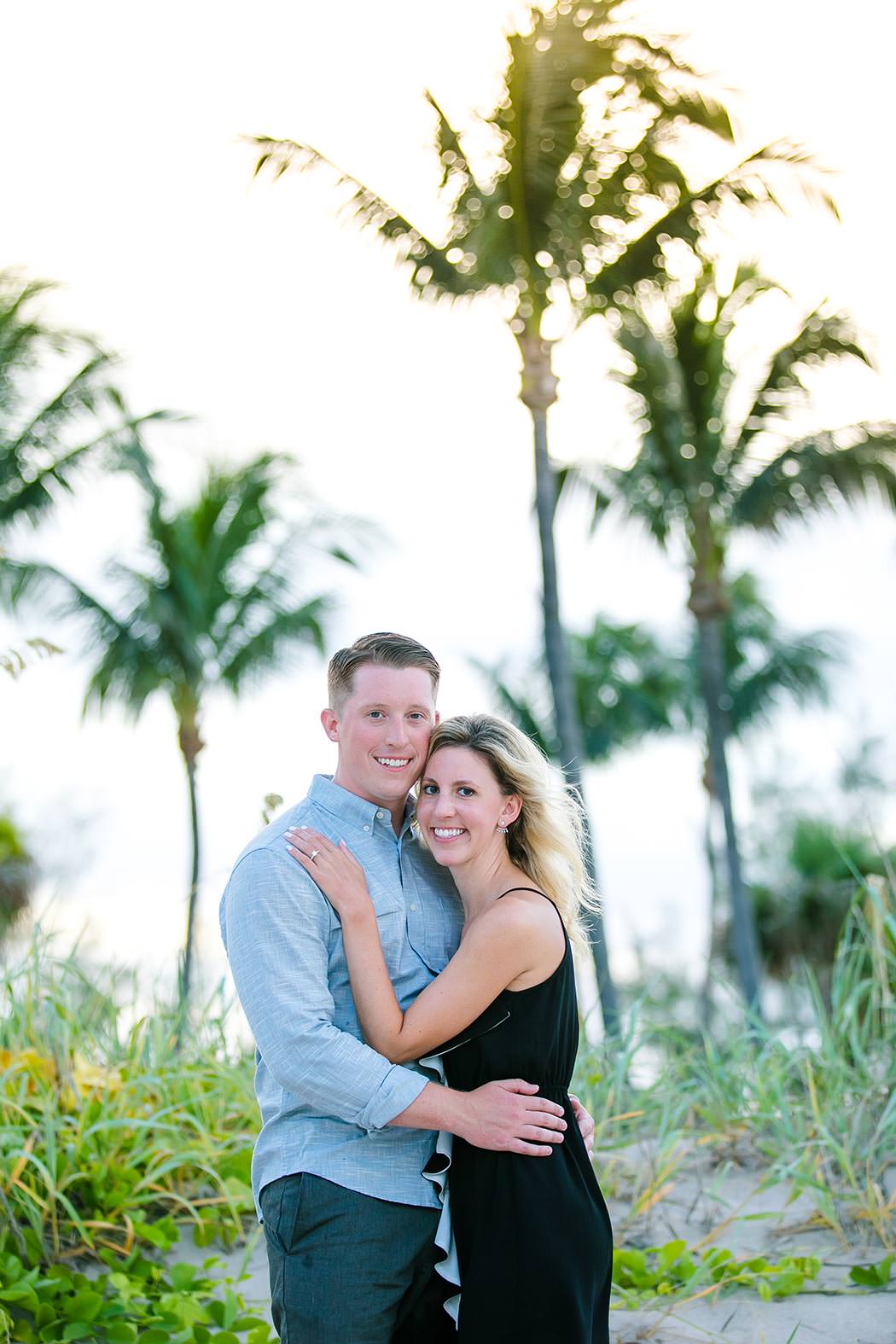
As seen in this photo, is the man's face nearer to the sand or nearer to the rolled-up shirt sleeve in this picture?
the rolled-up shirt sleeve

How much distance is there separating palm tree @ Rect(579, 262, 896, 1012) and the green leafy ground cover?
10.9m

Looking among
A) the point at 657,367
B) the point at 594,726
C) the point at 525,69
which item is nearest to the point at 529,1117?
the point at 525,69

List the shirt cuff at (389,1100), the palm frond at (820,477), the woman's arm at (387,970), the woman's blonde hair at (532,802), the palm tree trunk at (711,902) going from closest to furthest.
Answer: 1. the shirt cuff at (389,1100)
2. the woman's arm at (387,970)
3. the woman's blonde hair at (532,802)
4. the palm frond at (820,477)
5. the palm tree trunk at (711,902)

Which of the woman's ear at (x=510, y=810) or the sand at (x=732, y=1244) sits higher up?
the woman's ear at (x=510, y=810)

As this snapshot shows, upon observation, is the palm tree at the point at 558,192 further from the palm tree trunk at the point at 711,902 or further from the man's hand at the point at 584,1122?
the palm tree trunk at the point at 711,902

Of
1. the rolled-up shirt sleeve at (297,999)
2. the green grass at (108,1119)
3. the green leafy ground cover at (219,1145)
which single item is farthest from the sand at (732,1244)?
the rolled-up shirt sleeve at (297,999)

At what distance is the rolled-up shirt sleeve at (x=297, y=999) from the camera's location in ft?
7.84

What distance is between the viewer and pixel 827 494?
1580 centimetres

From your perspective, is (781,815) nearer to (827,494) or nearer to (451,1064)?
(827,494)

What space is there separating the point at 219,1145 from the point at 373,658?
7.84 ft

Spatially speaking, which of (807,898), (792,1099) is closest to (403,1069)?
(792,1099)

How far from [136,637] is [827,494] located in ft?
31.1

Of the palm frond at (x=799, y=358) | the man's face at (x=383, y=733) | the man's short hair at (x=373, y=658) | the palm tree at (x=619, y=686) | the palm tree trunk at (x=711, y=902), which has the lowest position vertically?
the palm tree trunk at (x=711, y=902)

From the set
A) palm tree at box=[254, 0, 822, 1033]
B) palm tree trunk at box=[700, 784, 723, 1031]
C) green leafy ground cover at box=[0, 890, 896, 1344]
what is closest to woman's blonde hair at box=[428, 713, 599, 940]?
green leafy ground cover at box=[0, 890, 896, 1344]
